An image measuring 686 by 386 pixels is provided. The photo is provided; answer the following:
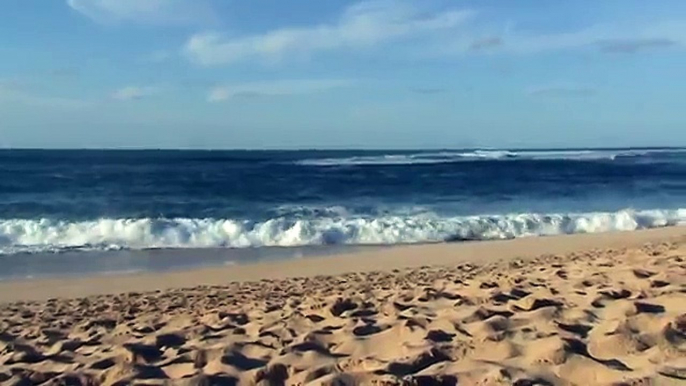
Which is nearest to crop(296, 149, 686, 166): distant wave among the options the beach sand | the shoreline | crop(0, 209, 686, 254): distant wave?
crop(0, 209, 686, 254): distant wave

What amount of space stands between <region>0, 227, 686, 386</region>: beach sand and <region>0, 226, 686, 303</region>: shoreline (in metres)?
1.37

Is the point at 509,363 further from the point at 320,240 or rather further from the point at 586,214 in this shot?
the point at 586,214

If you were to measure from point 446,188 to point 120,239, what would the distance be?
670 inches

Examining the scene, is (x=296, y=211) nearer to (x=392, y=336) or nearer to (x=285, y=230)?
(x=285, y=230)

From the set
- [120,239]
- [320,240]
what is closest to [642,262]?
[320,240]

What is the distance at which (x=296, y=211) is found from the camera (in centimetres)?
2016

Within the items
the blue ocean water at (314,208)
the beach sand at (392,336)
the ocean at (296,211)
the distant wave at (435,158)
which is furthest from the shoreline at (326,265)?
the distant wave at (435,158)

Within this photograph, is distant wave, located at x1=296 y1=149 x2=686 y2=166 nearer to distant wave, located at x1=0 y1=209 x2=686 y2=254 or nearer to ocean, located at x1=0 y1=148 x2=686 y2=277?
ocean, located at x1=0 y1=148 x2=686 y2=277

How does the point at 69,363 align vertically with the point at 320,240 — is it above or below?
above

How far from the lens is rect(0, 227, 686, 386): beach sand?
3342mm

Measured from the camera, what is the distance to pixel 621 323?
12.7 feet

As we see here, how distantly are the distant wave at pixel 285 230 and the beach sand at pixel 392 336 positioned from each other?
6.83 metres

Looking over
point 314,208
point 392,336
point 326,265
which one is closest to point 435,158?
point 314,208

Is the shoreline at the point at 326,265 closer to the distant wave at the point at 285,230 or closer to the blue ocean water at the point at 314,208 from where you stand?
the distant wave at the point at 285,230
